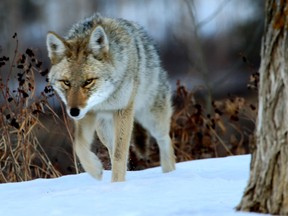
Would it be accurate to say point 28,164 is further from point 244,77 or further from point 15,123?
point 244,77

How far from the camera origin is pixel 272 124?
3.45 m

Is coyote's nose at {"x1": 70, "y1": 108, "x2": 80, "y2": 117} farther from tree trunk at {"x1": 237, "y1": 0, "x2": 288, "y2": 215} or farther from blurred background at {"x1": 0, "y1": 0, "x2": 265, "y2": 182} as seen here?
blurred background at {"x1": 0, "y1": 0, "x2": 265, "y2": 182}

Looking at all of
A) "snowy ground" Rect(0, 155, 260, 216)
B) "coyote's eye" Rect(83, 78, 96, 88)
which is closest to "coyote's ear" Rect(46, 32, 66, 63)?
"coyote's eye" Rect(83, 78, 96, 88)

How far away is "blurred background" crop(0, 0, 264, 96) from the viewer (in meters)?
13.5

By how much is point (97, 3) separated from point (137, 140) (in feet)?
32.3

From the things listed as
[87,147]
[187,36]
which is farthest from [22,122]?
[187,36]

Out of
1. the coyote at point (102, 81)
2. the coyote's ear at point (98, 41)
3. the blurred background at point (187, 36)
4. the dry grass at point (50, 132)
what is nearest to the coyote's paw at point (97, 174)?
the coyote at point (102, 81)

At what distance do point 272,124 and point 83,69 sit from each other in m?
2.07

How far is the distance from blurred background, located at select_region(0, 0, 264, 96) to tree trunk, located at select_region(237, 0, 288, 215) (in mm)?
9141

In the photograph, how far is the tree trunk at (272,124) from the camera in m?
3.38

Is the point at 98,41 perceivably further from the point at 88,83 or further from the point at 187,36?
the point at 187,36

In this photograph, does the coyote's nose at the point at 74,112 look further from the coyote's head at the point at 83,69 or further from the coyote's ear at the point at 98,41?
the coyote's ear at the point at 98,41

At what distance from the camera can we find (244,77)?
13453 mm

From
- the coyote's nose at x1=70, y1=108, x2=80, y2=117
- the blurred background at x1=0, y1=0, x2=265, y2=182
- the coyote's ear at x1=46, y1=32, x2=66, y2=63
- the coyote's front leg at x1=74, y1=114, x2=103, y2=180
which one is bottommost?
the coyote's front leg at x1=74, y1=114, x2=103, y2=180
